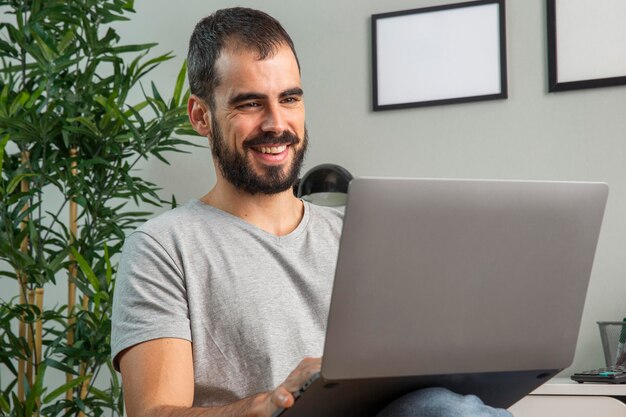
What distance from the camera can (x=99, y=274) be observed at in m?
2.73

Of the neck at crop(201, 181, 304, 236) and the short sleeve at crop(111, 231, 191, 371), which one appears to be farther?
the neck at crop(201, 181, 304, 236)

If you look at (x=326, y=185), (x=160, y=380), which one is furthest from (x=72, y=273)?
(x=160, y=380)

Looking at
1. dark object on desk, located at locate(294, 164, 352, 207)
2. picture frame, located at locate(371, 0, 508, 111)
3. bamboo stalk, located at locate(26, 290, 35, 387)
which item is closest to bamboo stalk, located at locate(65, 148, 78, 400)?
bamboo stalk, located at locate(26, 290, 35, 387)

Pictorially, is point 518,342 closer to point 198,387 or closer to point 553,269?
point 553,269

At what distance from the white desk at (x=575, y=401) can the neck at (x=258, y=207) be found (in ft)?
3.30

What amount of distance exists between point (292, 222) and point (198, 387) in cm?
37

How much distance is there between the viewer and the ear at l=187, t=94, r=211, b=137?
5.51 feet

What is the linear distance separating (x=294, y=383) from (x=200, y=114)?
30.0 inches

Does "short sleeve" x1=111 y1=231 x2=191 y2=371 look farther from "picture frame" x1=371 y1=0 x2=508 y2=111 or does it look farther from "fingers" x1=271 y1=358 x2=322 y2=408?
"picture frame" x1=371 y1=0 x2=508 y2=111

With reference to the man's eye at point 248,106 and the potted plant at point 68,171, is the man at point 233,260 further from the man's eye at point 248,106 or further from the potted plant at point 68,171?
the potted plant at point 68,171

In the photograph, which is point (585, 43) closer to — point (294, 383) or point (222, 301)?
point (222, 301)

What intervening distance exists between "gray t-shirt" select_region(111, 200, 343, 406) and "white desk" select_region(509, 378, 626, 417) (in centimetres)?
98

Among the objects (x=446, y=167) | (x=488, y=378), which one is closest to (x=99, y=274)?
(x=446, y=167)

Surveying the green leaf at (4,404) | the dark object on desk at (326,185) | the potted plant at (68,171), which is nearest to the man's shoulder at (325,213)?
the dark object on desk at (326,185)
